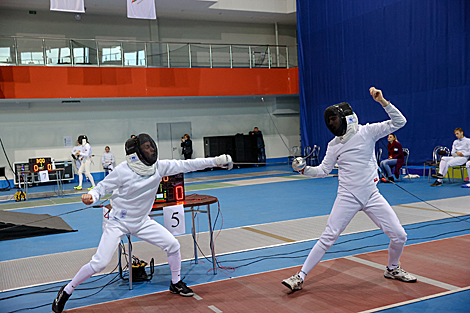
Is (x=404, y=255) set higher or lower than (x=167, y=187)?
lower

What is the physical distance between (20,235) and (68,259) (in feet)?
6.46

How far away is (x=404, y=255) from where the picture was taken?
4113 mm

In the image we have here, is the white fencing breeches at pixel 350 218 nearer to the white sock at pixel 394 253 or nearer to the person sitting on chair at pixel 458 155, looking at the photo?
the white sock at pixel 394 253

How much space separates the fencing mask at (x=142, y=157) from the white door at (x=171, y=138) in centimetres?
1305

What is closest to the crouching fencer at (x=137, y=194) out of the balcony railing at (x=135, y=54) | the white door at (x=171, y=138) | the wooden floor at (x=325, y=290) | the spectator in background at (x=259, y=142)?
the wooden floor at (x=325, y=290)

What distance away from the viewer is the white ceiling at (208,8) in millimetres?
14617

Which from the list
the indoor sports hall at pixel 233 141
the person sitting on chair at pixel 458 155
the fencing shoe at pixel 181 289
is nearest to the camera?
the fencing shoe at pixel 181 289

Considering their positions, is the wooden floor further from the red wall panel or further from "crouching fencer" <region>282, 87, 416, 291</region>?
the red wall panel

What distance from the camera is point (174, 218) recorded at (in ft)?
12.6

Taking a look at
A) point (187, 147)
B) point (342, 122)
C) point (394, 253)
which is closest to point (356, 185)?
point (342, 122)

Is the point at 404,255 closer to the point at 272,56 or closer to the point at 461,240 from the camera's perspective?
the point at 461,240

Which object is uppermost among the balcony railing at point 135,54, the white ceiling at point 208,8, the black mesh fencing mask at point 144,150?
the white ceiling at point 208,8

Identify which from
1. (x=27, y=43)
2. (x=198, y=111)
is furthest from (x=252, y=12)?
(x=27, y=43)

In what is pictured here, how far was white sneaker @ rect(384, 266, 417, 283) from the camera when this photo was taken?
3379 mm
